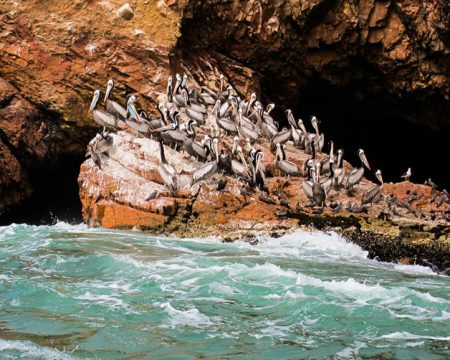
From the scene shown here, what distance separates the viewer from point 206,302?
10141 mm

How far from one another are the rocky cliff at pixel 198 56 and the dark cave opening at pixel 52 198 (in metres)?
0.46

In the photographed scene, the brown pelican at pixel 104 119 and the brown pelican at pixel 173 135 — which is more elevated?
the brown pelican at pixel 104 119

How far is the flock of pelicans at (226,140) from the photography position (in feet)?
53.7

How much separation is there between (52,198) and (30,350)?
1449 cm

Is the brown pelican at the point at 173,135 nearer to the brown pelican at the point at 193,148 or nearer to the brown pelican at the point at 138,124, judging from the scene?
the brown pelican at the point at 193,148

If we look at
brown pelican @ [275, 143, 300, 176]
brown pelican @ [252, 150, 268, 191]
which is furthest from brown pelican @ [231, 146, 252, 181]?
brown pelican @ [275, 143, 300, 176]

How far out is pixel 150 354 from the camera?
7.97m

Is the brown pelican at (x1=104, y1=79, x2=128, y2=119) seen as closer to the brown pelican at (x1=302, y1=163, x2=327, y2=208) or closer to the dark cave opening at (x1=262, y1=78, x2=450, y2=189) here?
the brown pelican at (x1=302, y1=163, x2=327, y2=208)

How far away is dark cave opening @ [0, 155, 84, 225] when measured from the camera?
20.6 meters

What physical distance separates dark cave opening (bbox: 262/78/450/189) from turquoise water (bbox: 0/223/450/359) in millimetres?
10617

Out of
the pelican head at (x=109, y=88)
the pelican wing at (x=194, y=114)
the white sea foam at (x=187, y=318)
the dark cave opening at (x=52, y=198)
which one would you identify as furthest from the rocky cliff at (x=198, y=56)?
the white sea foam at (x=187, y=318)

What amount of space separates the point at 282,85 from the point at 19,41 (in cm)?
831

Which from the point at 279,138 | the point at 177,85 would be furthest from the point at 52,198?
the point at 279,138

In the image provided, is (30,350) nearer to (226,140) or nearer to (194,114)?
(226,140)
